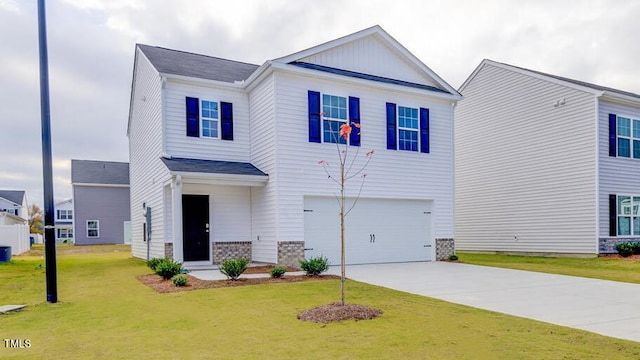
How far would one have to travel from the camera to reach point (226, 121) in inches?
575

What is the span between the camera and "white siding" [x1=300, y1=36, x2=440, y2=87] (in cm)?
1446

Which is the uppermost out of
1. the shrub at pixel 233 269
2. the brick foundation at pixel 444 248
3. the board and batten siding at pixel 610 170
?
the board and batten siding at pixel 610 170

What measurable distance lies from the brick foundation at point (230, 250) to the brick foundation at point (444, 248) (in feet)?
22.7

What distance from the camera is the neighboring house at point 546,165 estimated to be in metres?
16.7

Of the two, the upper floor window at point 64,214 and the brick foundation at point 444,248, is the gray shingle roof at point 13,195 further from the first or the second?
the brick foundation at point 444,248

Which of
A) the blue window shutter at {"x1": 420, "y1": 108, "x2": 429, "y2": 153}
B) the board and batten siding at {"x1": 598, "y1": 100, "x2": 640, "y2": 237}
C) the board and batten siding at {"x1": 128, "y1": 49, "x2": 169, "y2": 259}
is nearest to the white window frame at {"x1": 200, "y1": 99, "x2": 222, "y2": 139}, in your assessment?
the board and batten siding at {"x1": 128, "y1": 49, "x2": 169, "y2": 259}

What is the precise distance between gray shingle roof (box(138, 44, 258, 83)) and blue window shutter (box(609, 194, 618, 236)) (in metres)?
15.2

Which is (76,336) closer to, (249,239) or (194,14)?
(249,239)

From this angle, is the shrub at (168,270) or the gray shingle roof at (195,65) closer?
the shrub at (168,270)

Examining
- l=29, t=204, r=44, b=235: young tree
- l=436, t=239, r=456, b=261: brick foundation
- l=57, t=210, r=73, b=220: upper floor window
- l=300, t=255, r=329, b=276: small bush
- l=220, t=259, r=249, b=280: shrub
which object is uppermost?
l=220, t=259, r=249, b=280: shrub

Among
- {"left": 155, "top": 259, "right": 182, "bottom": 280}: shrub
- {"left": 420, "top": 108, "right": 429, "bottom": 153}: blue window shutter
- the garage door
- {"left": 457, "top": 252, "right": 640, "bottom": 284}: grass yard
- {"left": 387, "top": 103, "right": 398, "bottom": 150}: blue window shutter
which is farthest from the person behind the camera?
{"left": 420, "top": 108, "right": 429, "bottom": 153}: blue window shutter

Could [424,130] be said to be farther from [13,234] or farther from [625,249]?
[13,234]

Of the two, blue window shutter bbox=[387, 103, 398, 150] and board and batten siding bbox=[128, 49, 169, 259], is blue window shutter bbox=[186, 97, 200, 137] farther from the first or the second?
blue window shutter bbox=[387, 103, 398, 150]

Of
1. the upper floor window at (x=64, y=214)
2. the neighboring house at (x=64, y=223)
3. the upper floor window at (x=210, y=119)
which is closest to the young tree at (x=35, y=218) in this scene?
the upper floor window at (x=64, y=214)
